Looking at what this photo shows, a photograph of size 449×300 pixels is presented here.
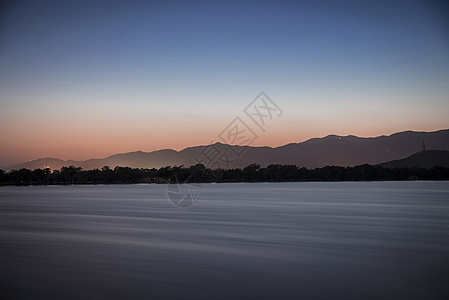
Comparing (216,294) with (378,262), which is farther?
(378,262)

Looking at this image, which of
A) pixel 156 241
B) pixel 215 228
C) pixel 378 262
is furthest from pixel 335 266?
pixel 215 228

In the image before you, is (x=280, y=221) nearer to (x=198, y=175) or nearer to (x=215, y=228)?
(x=215, y=228)

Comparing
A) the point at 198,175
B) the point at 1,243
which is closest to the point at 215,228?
the point at 1,243

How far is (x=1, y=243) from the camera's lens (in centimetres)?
1524

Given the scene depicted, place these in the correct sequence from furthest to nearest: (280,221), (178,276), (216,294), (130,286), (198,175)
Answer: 1. (198,175)
2. (280,221)
3. (178,276)
4. (130,286)
5. (216,294)

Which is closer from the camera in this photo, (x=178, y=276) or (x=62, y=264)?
(x=178, y=276)

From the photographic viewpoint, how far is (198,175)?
648 feet

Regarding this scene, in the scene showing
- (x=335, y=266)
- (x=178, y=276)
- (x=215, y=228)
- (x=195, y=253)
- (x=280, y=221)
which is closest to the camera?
(x=178, y=276)

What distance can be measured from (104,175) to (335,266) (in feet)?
652

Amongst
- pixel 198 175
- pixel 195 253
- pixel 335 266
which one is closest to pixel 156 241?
pixel 195 253

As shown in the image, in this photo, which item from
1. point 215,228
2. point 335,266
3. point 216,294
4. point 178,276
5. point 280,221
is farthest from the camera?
point 280,221

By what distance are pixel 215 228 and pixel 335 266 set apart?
1052 cm

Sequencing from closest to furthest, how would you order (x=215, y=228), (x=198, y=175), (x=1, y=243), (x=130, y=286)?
(x=130, y=286), (x=1, y=243), (x=215, y=228), (x=198, y=175)

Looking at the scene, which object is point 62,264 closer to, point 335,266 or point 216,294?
point 216,294
